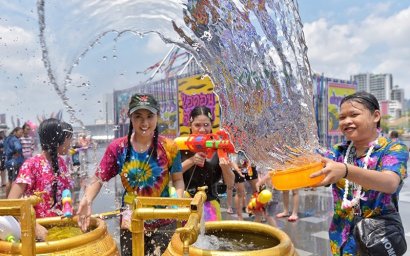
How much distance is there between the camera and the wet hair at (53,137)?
2266 millimetres

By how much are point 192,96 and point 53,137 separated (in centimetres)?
723

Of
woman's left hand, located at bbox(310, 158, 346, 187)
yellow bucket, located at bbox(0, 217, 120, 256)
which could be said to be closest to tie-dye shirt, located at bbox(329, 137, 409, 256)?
woman's left hand, located at bbox(310, 158, 346, 187)

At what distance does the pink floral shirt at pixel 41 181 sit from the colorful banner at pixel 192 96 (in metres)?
6.57

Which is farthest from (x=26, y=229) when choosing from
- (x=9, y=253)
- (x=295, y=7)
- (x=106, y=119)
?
(x=295, y=7)

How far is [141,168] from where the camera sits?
1889 mm

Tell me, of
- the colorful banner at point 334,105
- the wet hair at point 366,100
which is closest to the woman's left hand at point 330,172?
the wet hair at point 366,100

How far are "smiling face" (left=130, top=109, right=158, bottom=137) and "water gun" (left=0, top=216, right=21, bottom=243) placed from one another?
80 cm

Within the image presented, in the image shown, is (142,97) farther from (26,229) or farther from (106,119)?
(26,229)

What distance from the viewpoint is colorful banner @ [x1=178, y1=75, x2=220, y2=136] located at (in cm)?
898

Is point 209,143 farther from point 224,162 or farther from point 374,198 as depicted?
point 374,198

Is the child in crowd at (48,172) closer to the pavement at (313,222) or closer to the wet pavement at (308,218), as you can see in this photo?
the wet pavement at (308,218)

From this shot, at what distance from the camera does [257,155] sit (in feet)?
5.48

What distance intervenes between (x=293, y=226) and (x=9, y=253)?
4.10m

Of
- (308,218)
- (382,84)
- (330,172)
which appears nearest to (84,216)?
(330,172)
